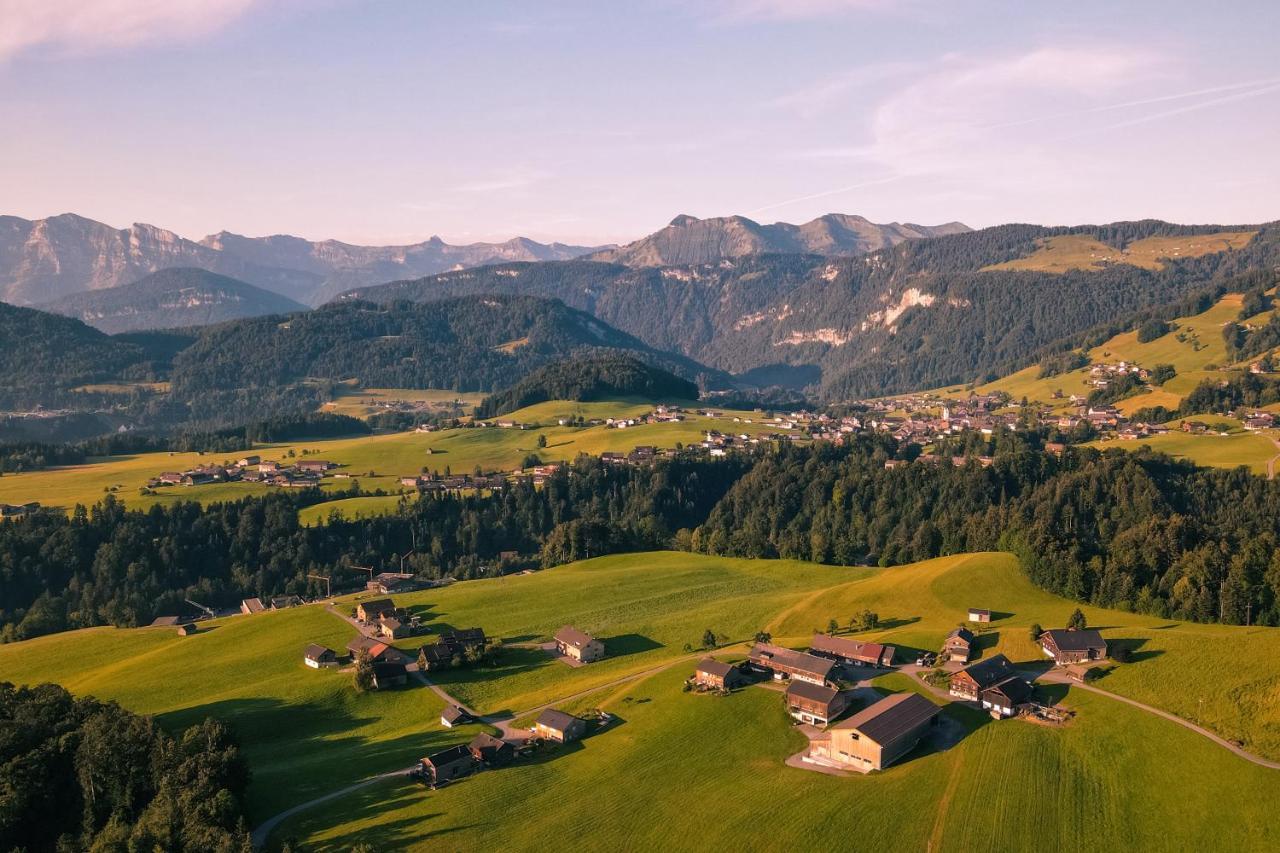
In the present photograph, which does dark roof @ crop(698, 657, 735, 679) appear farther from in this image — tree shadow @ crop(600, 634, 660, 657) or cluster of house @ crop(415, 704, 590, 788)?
tree shadow @ crop(600, 634, 660, 657)

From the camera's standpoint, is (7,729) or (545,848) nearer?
(545,848)

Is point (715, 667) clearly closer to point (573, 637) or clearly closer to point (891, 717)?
point (891, 717)

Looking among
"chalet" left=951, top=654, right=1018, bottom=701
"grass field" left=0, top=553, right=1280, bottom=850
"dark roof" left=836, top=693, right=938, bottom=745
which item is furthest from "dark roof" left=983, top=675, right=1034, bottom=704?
"dark roof" left=836, top=693, right=938, bottom=745

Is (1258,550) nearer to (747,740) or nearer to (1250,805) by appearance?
(1250,805)

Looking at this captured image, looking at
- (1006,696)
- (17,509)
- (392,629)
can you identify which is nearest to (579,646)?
(392,629)

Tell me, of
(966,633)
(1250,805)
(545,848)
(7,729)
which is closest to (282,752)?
(7,729)

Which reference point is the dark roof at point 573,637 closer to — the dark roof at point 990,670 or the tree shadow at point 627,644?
the tree shadow at point 627,644

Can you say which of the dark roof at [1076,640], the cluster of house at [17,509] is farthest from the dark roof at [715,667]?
the cluster of house at [17,509]
